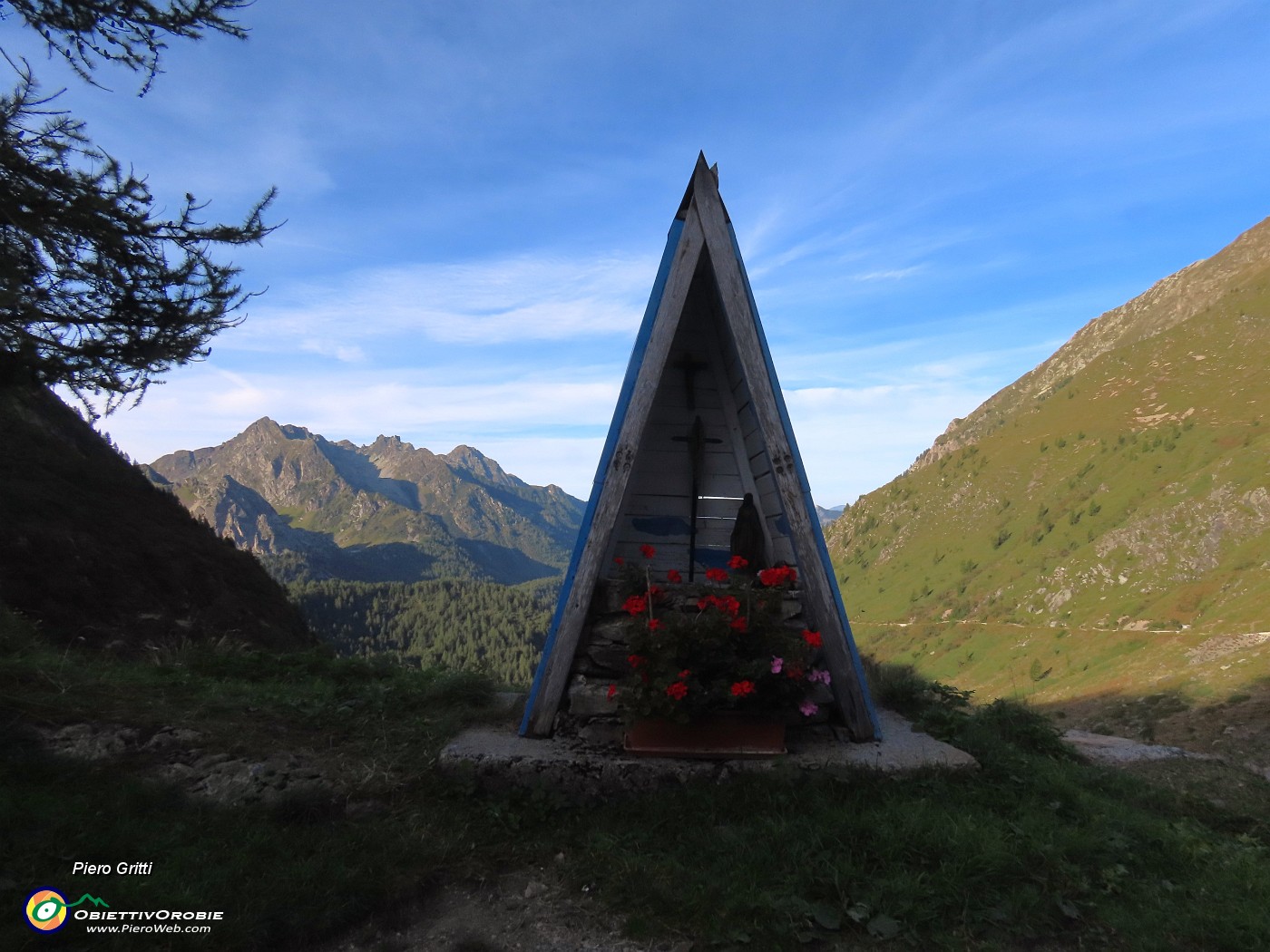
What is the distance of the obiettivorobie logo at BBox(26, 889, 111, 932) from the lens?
9.36ft

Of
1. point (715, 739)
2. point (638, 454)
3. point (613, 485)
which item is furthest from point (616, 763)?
point (638, 454)

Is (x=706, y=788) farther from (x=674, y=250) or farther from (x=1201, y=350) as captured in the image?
(x=1201, y=350)

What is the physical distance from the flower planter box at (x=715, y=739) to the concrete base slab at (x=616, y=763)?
56mm

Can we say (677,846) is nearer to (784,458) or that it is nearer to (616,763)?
(616,763)

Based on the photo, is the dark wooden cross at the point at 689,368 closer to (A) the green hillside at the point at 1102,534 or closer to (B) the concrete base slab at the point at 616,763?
(B) the concrete base slab at the point at 616,763

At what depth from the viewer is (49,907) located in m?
2.94

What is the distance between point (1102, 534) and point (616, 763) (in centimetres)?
7312

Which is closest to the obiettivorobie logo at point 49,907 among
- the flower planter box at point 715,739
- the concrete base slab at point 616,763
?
the concrete base slab at point 616,763

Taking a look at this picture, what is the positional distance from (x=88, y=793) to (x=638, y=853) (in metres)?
3.12

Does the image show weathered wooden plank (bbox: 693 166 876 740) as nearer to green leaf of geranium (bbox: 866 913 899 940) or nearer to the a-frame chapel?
the a-frame chapel

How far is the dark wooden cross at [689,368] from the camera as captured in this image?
6.19 metres

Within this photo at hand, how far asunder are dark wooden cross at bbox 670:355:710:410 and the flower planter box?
→ 2782 mm

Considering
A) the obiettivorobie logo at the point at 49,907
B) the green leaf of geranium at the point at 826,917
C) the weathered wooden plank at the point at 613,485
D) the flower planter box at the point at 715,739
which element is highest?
the weathered wooden plank at the point at 613,485

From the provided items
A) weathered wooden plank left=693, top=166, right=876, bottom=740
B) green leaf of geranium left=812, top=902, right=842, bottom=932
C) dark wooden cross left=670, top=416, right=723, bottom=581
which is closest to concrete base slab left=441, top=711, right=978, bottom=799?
weathered wooden plank left=693, top=166, right=876, bottom=740
